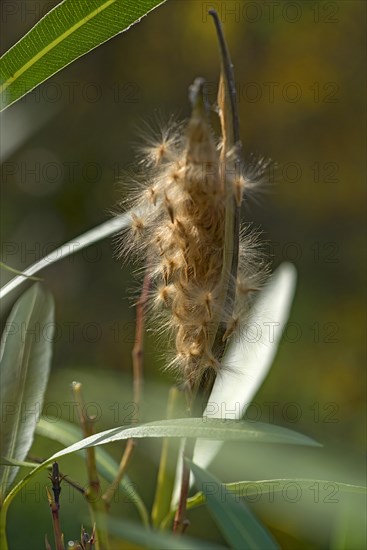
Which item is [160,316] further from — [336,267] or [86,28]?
[336,267]

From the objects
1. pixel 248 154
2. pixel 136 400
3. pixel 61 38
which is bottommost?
pixel 136 400

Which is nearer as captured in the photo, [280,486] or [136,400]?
[280,486]

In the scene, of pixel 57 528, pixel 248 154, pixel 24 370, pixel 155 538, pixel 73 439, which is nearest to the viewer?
pixel 155 538

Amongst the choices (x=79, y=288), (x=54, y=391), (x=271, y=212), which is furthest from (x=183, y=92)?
(x=54, y=391)

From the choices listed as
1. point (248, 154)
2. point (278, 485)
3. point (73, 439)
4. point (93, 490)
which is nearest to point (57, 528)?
point (93, 490)

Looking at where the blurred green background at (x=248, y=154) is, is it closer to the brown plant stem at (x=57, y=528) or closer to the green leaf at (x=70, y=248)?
the green leaf at (x=70, y=248)

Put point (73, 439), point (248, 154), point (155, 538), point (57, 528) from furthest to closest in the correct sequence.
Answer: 1. point (248, 154)
2. point (73, 439)
3. point (57, 528)
4. point (155, 538)

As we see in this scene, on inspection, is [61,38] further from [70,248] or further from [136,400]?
[136,400]
